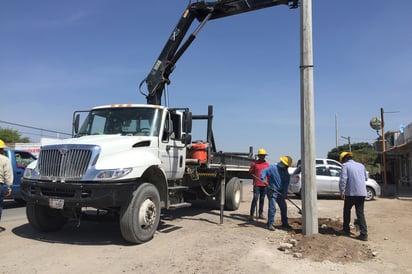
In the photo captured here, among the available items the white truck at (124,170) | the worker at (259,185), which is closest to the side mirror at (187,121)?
the white truck at (124,170)

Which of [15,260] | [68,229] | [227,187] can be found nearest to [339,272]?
[15,260]

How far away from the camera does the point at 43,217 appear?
25.4 feet

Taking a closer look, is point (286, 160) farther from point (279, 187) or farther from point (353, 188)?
point (353, 188)

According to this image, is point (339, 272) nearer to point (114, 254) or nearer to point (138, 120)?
point (114, 254)

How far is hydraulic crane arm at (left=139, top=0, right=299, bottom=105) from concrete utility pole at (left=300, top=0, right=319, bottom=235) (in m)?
4.61

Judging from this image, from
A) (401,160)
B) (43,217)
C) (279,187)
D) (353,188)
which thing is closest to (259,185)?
(279,187)

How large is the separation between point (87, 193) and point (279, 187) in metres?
4.57

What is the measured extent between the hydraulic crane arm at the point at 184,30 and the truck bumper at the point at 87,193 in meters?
6.01

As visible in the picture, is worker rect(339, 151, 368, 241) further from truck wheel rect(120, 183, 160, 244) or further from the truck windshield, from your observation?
the truck windshield

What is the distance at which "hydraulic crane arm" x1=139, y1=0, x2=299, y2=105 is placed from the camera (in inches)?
492

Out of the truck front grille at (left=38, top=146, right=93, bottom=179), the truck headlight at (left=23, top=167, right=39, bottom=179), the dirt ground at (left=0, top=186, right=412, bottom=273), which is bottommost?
the dirt ground at (left=0, top=186, right=412, bottom=273)

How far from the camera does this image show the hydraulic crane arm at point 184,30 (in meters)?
12.5

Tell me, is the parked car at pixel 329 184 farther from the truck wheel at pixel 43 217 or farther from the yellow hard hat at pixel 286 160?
the truck wheel at pixel 43 217

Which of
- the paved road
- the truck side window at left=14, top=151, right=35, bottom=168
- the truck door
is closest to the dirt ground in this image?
the paved road
